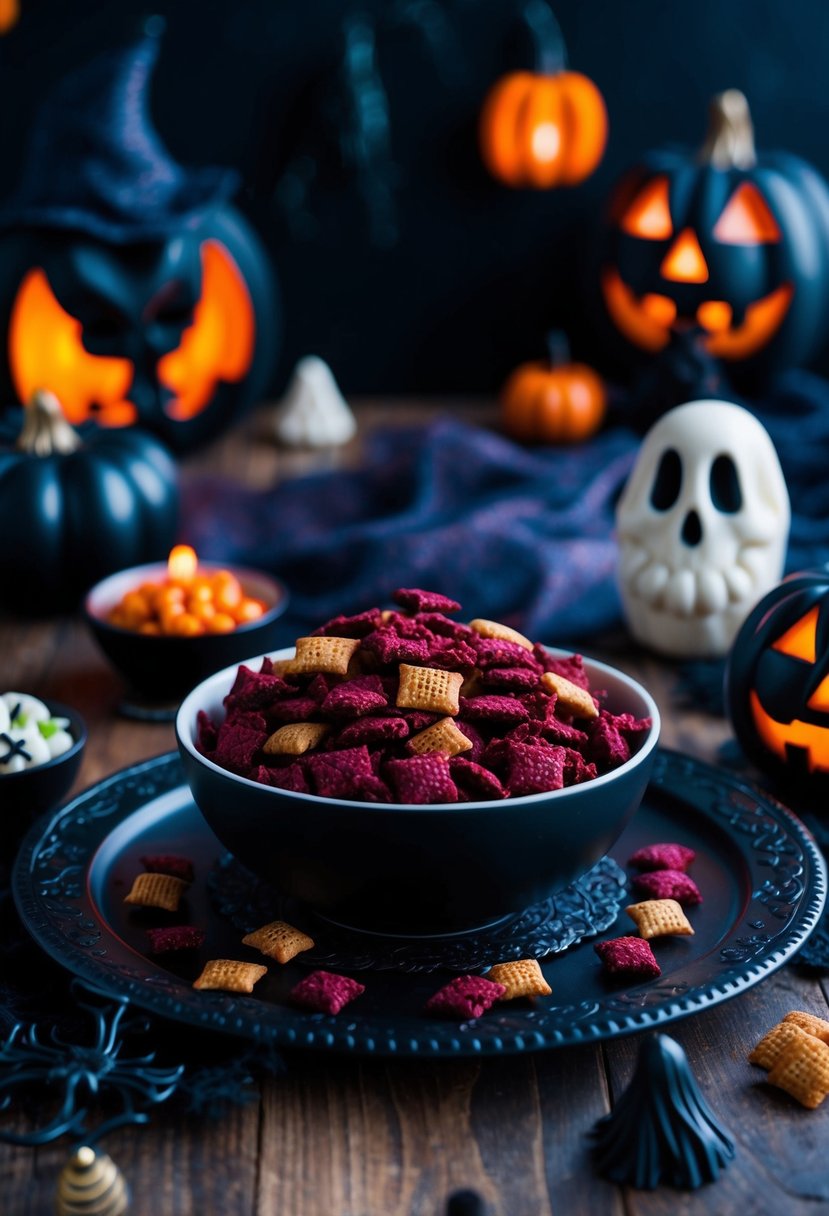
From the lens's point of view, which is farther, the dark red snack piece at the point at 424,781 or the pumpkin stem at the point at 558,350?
the pumpkin stem at the point at 558,350

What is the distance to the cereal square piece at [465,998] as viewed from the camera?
1103mm

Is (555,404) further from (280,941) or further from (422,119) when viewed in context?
(280,941)

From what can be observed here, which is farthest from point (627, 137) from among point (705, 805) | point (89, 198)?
point (705, 805)

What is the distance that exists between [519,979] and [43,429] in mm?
1482

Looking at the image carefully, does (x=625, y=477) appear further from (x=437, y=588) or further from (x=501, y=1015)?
(x=501, y=1015)

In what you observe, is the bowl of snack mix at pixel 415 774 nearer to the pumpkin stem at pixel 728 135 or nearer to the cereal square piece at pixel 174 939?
the cereal square piece at pixel 174 939

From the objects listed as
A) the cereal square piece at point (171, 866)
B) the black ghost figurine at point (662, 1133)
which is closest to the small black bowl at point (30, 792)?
the cereal square piece at point (171, 866)

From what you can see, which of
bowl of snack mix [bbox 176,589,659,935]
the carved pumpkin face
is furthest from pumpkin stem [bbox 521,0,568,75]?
bowl of snack mix [bbox 176,589,659,935]

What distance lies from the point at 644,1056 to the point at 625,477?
1.78 metres

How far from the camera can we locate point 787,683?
5.32 ft

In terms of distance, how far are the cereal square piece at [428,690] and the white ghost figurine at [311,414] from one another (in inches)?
80.6

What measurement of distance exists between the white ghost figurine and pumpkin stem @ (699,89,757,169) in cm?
96

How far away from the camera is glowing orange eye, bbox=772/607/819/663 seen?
162 centimetres

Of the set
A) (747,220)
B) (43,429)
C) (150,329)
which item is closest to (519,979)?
(43,429)
